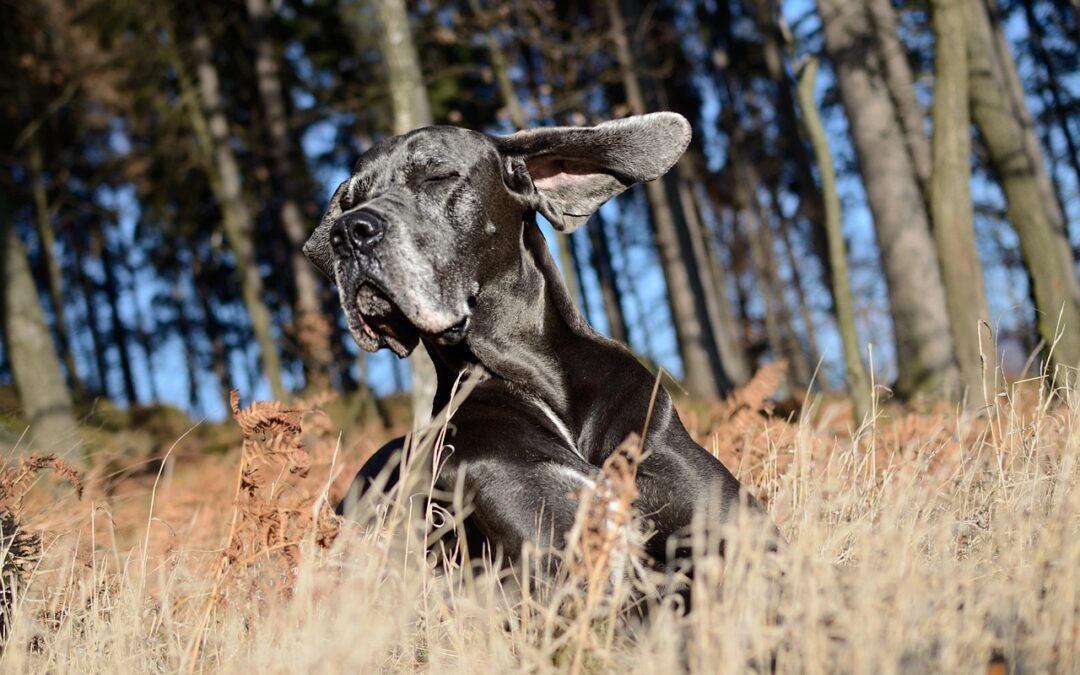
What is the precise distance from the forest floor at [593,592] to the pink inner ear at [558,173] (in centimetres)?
138

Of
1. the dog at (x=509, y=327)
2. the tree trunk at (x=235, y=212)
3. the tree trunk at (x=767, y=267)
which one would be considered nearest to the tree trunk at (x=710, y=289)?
the tree trunk at (x=767, y=267)

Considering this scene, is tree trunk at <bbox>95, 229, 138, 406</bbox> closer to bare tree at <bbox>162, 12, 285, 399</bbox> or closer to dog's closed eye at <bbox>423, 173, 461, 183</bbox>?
bare tree at <bbox>162, 12, 285, 399</bbox>

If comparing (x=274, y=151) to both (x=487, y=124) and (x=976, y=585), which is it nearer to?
(x=487, y=124)

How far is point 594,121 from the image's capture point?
1238cm

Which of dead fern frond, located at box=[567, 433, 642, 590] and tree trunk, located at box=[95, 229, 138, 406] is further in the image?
tree trunk, located at box=[95, 229, 138, 406]

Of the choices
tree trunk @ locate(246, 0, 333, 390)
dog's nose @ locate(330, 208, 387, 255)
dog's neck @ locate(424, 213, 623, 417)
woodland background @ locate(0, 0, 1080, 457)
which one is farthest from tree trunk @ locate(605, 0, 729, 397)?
dog's nose @ locate(330, 208, 387, 255)

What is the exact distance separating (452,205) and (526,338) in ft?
1.78

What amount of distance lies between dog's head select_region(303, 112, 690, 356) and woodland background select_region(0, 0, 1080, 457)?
135 cm

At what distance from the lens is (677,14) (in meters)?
24.4

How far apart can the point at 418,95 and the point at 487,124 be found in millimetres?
12862

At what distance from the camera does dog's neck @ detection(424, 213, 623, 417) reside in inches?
147

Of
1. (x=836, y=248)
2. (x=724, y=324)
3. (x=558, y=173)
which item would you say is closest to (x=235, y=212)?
(x=724, y=324)

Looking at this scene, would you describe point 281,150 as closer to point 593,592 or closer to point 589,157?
point 589,157

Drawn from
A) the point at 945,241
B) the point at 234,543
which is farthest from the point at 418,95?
the point at 234,543
